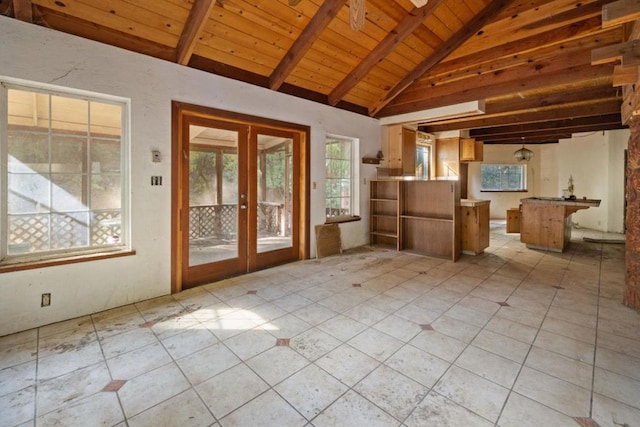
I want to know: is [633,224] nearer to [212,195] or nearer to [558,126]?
[212,195]

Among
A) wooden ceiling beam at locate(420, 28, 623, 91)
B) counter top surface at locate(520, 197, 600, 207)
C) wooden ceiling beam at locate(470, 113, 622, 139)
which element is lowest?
counter top surface at locate(520, 197, 600, 207)

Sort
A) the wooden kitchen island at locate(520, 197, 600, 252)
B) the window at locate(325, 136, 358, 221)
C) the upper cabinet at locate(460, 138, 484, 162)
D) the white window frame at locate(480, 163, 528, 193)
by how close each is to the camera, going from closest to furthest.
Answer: the wooden kitchen island at locate(520, 197, 600, 252), the window at locate(325, 136, 358, 221), the upper cabinet at locate(460, 138, 484, 162), the white window frame at locate(480, 163, 528, 193)

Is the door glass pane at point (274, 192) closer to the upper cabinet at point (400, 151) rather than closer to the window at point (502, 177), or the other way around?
the upper cabinet at point (400, 151)

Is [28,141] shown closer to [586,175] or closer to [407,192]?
[407,192]

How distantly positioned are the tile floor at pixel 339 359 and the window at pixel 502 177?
26.3 feet

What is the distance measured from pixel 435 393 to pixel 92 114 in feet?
12.8

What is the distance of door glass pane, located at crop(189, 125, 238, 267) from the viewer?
3727mm

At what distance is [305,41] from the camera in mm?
3748

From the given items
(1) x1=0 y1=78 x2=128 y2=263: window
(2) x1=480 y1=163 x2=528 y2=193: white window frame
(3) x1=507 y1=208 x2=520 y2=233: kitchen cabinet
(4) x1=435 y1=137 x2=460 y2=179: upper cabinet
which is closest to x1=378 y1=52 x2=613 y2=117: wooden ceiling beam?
(4) x1=435 y1=137 x2=460 y2=179: upper cabinet

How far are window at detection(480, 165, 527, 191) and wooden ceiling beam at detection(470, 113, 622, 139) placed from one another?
2.58 m

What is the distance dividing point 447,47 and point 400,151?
2.07 m

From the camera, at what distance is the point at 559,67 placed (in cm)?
412

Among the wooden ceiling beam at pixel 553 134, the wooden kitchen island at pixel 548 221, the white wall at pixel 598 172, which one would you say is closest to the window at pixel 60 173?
the wooden kitchen island at pixel 548 221

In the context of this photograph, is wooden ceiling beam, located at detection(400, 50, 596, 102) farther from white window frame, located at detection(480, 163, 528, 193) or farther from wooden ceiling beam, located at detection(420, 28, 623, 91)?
white window frame, located at detection(480, 163, 528, 193)
